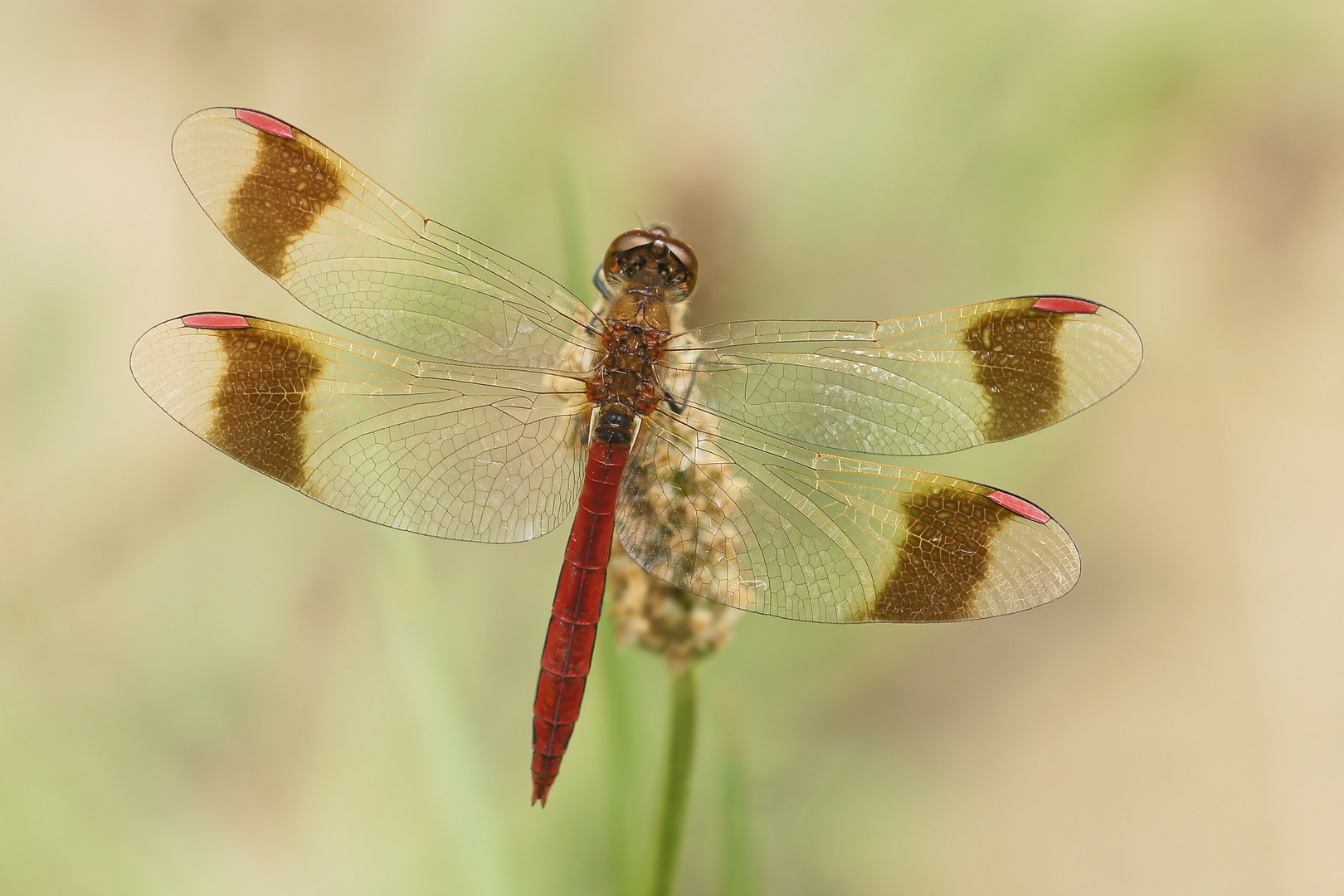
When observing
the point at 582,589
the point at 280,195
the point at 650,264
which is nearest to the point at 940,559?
the point at 582,589

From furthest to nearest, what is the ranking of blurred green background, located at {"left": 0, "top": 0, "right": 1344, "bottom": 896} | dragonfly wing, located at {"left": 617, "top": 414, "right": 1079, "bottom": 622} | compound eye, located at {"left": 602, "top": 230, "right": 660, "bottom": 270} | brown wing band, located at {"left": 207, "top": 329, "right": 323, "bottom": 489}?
blurred green background, located at {"left": 0, "top": 0, "right": 1344, "bottom": 896}
compound eye, located at {"left": 602, "top": 230, "right": 660, "bottom": 270}
brown wing band, located at {"left": 207, "top": 329, "right": 323, "bottom": 489}
dragonfly wing, located at {"left": 617, "top": 414, "right": 1079, "bottom": 622}

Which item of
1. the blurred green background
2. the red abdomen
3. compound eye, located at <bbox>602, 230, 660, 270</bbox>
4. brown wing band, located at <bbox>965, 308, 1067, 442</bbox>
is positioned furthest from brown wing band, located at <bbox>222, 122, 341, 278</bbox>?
brown wing band, located at <bbox>965, 308, 1067, 442</bbox>

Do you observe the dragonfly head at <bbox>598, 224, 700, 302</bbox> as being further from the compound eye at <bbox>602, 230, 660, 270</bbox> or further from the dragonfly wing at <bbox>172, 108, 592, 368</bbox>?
the dragonfly wing at <bbox>172, 108, 592, 368</bbox>

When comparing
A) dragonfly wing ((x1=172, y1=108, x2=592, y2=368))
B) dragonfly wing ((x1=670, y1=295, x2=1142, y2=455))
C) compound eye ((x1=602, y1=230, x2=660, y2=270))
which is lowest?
dragonfly wing ((x1=670, y1=295, x2=1142, y2=455))

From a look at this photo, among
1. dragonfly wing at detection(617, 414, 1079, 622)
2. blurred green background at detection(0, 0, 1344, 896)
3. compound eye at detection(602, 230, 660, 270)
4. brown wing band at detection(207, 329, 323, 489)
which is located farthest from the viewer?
blurred green background at detection(0, 0, 1344, 896)

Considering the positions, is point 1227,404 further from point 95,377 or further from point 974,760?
point 95,377

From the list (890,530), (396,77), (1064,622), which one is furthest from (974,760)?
(396,77)
